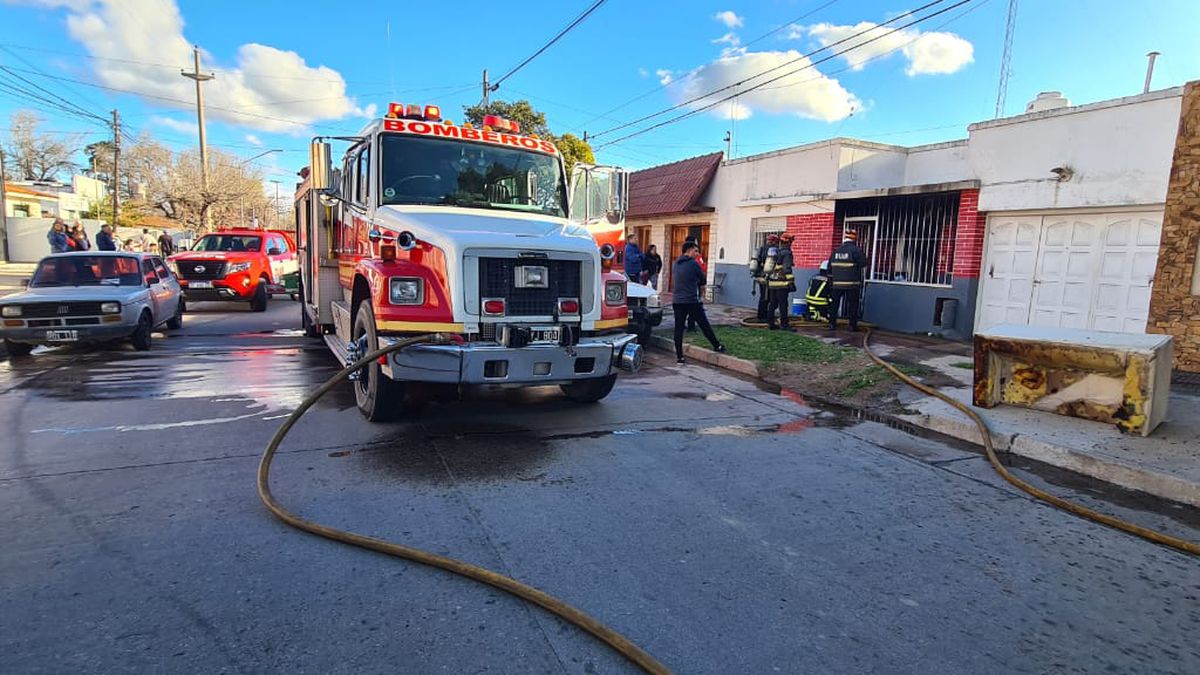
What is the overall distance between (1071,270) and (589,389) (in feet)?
27.2

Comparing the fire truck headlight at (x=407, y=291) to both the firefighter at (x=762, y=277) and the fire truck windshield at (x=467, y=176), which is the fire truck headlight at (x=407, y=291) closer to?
the fire truck windshield at (x=467, y=176)

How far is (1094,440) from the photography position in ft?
17.8

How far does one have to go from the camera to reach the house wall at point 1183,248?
8008 millimetres

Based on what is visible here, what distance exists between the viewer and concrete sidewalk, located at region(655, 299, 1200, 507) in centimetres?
472

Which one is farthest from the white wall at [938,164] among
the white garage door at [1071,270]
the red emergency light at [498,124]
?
the red emergency light at [498,124]

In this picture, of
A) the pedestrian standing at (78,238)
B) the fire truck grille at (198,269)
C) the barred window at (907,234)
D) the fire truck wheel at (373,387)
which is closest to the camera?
the fire truck wheel at (373,387)

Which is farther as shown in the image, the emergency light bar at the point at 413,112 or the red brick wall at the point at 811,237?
the red brick wall at the point at 811,237

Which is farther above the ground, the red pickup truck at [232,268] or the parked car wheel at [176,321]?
the red pickup truck at [232,268]

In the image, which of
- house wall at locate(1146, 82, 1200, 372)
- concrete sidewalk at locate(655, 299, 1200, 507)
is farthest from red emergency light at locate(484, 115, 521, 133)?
house wall at locate(1146, 82, 1200, 372)

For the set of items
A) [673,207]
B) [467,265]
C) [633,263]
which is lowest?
[467,265]

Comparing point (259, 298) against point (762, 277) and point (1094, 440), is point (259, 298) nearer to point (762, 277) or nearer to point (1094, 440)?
point (762, 277)

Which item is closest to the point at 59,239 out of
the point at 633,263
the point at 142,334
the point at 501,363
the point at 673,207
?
the point at 142,334

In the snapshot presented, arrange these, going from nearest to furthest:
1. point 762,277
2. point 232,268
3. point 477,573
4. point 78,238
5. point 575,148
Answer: point 477,573, point 762,277, point 232,268, point 78,238, point 575,148

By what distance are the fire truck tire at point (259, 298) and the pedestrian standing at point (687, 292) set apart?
36.3 feet
